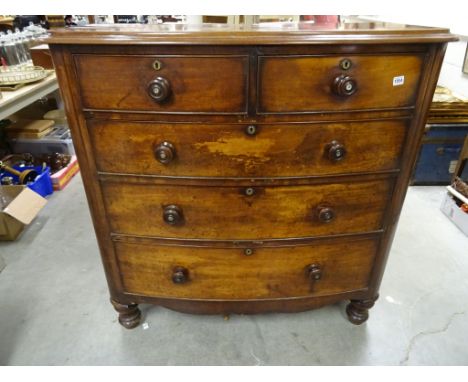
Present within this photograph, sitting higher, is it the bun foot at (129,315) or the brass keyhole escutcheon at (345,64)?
the brass keyhole escutcheon at (345,64)

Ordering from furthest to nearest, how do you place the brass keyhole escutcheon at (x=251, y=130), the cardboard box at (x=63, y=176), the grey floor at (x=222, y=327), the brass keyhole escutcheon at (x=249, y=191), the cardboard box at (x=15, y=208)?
the cardboard box at (x=63, y=176) → the cardboard box at (x=15, y=208) → the grey floor at (x=222, y=327) → the brass keyhole escutcheon at (x=249, y=191) → the brass keyhole escutcheon at (x=251, y=130)

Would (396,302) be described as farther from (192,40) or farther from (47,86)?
(47,86)

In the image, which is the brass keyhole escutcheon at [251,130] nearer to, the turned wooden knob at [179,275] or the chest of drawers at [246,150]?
the chest of drawers at [246,150]

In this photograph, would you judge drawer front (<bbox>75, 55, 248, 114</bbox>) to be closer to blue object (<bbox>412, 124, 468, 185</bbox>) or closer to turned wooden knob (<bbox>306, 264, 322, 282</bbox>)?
turned wooden knob (<bbox>306, 264, 322, 282</bbox>)

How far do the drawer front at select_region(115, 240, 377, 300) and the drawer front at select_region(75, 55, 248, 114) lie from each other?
1.67 feet

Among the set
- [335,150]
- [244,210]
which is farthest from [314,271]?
[335,150]

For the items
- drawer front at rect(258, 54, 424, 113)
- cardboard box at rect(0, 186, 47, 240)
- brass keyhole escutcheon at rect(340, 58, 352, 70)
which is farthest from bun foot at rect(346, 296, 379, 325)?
cardboard box at rect(0, 186, 47, 240)

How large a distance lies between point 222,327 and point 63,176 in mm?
1763

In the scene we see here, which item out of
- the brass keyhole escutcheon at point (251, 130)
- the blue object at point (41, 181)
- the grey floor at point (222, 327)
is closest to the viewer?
the brass keyhole escutcheon at point (251, 130)

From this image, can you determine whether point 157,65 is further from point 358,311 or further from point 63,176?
point 63,176

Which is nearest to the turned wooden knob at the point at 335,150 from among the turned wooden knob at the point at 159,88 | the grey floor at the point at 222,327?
the turned wooden knob at the point at 159,88

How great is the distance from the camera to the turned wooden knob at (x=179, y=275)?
4.01 feet

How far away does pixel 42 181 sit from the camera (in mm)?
2373
